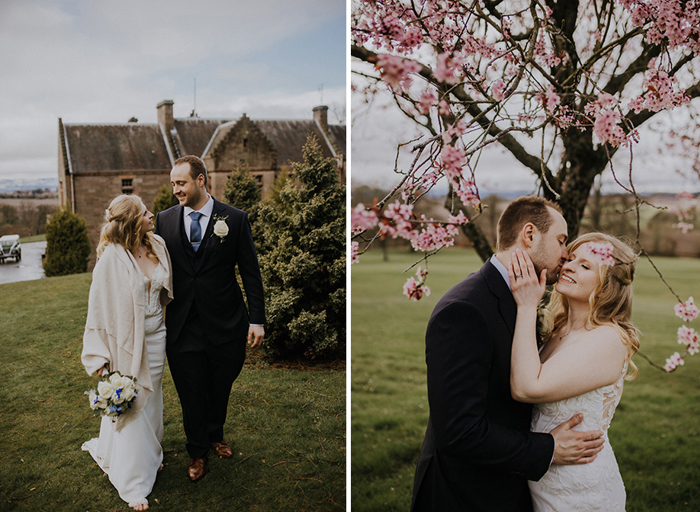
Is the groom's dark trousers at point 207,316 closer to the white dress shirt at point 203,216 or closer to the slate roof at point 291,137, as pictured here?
the white dress shirt at point 203,216

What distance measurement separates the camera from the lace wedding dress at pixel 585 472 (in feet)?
5.48

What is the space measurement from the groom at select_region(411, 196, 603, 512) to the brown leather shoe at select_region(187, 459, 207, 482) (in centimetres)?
138

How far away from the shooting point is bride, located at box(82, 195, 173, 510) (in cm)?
238

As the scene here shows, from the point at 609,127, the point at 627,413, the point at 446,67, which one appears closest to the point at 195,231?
the point at 446,67

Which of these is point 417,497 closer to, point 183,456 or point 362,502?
point 183,456

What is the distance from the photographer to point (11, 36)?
2.67 m

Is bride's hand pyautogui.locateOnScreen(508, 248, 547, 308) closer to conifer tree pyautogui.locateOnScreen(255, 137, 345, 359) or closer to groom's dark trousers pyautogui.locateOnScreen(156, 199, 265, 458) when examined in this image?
groom's dark trousers pyautogui.locateOnScreen(156, 199, 265, 458)

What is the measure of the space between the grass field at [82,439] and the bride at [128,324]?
0.14m

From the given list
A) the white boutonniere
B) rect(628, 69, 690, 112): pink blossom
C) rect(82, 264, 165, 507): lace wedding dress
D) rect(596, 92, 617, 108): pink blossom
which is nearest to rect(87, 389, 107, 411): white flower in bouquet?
rect(82, 264, 165, 507): lace wedding dress

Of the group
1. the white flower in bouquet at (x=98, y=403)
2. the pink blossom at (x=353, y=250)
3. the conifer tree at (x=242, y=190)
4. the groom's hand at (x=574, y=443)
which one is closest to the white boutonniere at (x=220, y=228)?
the pink blossom at (x=353, y=250)

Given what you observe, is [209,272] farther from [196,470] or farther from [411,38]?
[411,38]

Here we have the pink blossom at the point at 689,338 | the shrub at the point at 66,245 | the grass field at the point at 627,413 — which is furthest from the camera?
the grass field at the point at 627,413

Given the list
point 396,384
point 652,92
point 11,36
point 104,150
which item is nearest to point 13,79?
point 11,36

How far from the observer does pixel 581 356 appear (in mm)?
1611
